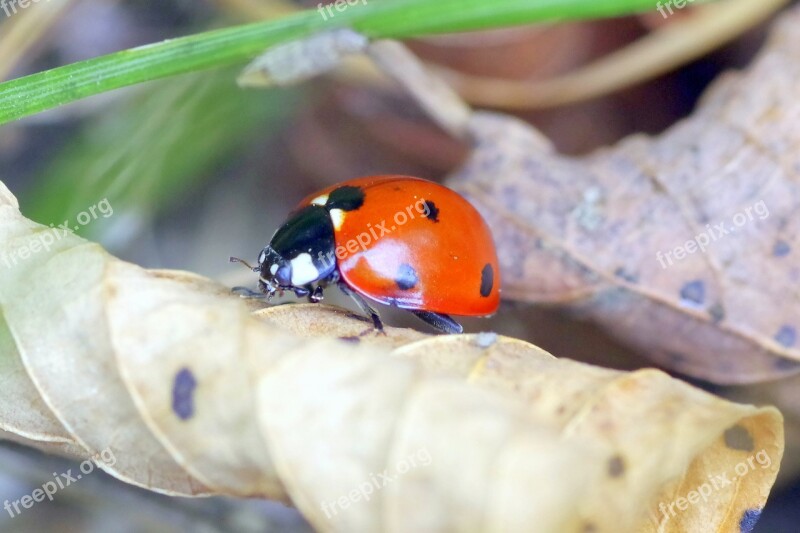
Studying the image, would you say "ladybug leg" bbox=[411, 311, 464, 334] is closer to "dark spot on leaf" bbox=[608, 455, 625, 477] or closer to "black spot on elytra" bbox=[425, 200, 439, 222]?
"black spot on elytra" bbox=[425, 200, 439, 222]

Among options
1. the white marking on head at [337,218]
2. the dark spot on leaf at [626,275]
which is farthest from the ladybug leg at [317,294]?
the dark spot on leaf at [626,275]

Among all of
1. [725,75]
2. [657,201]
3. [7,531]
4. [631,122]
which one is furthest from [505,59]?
[7,531]

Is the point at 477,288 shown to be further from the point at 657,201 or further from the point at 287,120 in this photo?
the point at 287,120

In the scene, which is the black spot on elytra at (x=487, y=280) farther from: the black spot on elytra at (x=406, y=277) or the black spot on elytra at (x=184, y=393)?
the black spot on elytra at (x=184, y=393)

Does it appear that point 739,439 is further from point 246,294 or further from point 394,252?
point 246,294

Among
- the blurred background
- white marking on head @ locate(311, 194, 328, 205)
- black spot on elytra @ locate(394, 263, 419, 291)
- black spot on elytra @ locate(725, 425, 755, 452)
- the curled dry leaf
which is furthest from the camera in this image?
the blurred background

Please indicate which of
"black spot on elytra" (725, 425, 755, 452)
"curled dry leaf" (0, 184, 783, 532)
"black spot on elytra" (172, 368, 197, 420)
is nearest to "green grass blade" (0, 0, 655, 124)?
"curled dry leaf" (0, 184, 783, 532)
